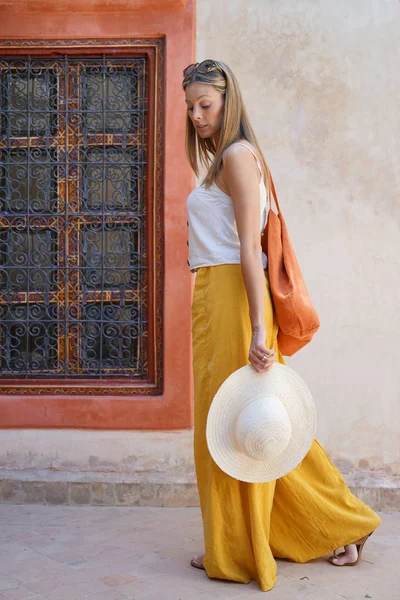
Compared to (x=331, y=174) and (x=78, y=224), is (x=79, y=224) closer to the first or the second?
(x=78, y=224)

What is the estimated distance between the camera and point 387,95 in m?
4.42

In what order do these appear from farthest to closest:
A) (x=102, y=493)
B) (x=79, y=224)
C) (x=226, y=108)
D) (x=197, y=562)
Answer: (x=79, y=224), (x=102, y=493), (x=197, y=562), (x=226, y=108)

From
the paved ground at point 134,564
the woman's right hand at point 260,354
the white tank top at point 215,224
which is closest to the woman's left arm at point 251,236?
the woman's right hand at point 260,354

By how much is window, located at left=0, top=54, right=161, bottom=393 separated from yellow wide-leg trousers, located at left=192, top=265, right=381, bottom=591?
1376 mm

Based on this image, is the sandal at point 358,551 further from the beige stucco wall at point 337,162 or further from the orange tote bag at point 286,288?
the beige stucco wall at point 337,162

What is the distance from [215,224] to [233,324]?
16.3 inches

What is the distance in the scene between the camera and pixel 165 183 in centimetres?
439

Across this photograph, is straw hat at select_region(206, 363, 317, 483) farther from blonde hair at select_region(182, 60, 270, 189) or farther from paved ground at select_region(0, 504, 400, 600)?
blonde hair at select_region(182, 60, 270, 189)

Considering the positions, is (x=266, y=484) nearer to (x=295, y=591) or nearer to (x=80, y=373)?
(x=295, y=591)

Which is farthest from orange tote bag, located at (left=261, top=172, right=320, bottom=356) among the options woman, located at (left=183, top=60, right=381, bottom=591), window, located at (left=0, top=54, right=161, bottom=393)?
window, located at (left=0, top=54, right=161, bottom=393)

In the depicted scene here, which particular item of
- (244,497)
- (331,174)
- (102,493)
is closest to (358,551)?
(244,497)

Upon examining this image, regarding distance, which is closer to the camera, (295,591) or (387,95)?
(295,591)

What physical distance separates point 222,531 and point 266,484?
0.86ft

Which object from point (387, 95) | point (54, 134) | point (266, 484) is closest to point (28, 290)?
point (54, 134)
